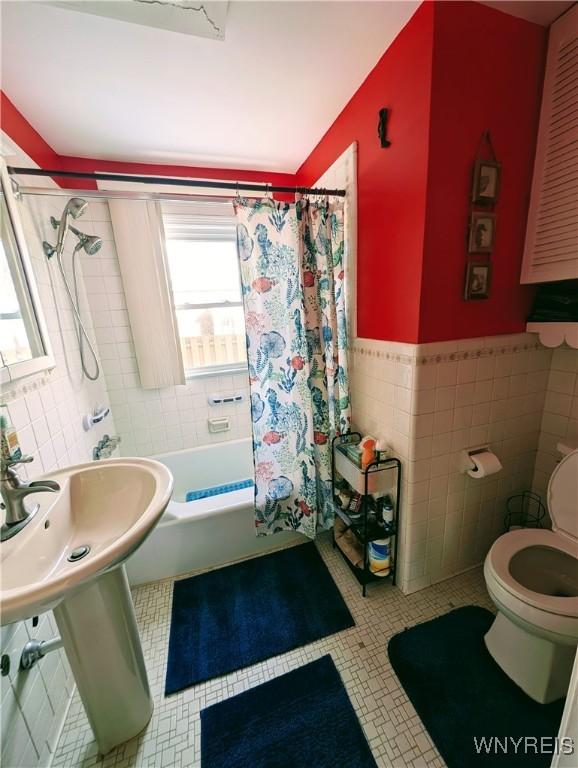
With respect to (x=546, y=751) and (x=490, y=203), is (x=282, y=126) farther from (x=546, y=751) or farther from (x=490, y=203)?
(x=546, y=751)

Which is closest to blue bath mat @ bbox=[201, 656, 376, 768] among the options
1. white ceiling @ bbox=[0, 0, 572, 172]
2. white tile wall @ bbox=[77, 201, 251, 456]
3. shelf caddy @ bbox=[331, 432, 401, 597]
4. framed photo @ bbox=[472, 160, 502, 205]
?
shelf caddy @ bbox=[331, 432, 401, 597]

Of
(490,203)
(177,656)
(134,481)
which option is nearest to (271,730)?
(177,656)

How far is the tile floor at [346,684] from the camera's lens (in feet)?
3.26

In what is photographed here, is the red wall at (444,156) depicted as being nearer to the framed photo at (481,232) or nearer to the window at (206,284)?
the framed photo at (481,232)

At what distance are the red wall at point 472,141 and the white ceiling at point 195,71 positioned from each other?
11cm

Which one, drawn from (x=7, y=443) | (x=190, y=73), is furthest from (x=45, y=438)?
(x=190, y=73)

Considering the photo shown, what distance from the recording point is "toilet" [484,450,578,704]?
981mm

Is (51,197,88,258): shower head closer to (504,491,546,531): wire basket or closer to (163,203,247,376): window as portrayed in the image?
(163,203,247,376): window

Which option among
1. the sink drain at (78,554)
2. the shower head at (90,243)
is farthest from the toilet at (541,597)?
the shower head at (90,243)

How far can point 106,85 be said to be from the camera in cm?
129

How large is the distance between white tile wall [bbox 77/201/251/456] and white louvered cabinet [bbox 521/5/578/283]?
1.94 m

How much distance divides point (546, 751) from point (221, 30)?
268 centimetres

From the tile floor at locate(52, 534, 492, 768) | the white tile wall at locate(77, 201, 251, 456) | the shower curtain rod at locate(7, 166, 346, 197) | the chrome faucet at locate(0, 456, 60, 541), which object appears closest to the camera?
the chrome faucet at locate(0, 456, 60, 541)

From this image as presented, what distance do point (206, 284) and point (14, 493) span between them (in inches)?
72.5
